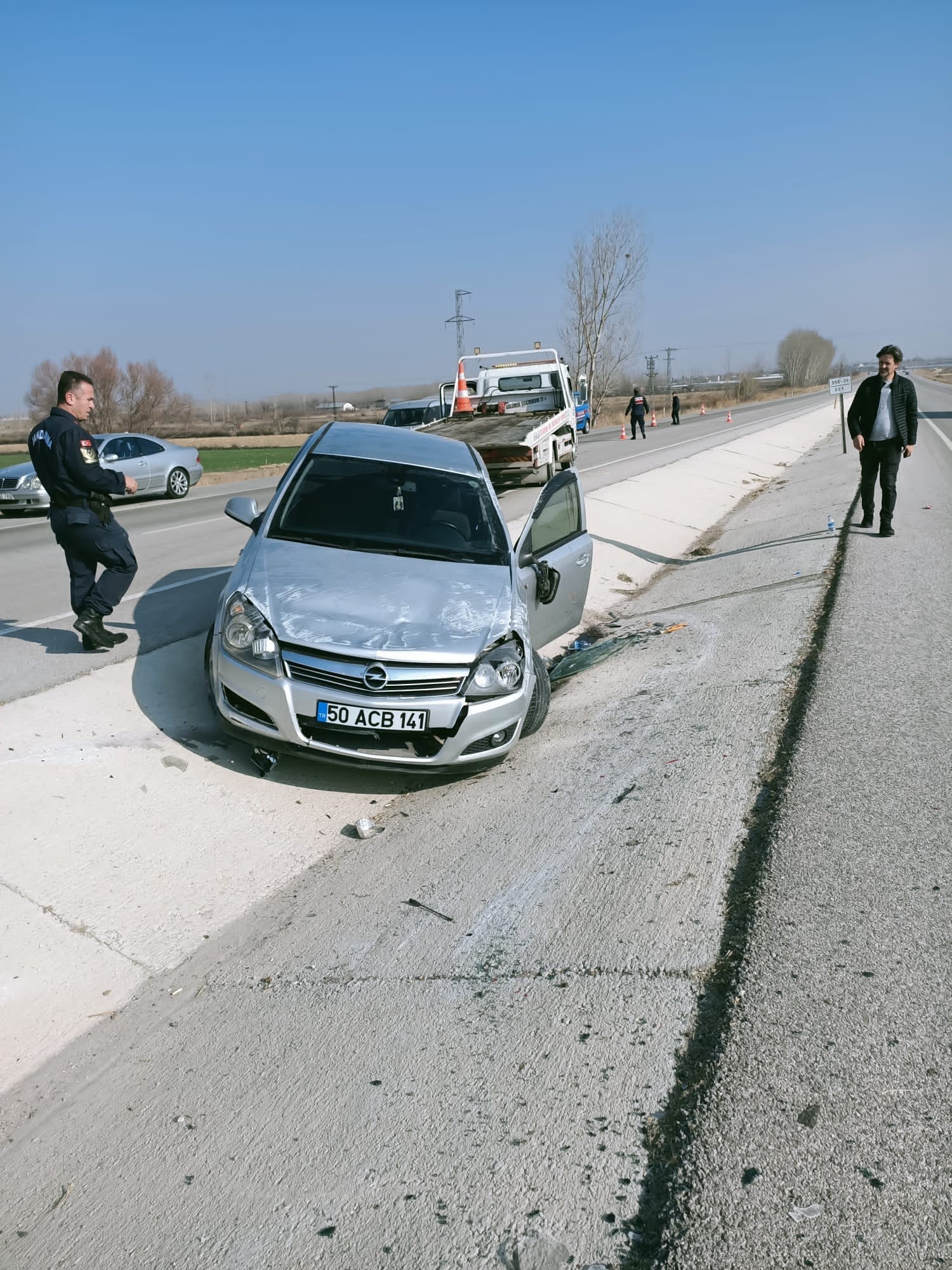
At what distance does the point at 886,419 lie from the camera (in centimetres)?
1037

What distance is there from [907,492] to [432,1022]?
1488 cm

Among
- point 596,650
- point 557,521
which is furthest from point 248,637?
point 596,650

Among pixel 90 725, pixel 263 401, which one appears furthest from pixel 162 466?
pixel 263 401

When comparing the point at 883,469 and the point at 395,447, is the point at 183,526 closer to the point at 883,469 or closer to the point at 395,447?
the point at 395,447

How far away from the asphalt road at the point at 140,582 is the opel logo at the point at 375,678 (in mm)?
2370

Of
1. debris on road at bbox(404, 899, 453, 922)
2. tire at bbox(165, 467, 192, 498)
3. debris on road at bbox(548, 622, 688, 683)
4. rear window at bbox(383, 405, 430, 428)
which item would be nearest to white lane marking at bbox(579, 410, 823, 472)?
rear window at bbox(383, 405, 430, 428)

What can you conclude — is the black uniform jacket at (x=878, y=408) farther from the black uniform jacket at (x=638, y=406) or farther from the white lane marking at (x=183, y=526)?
the black uniform jacket at (x=638, y=406)

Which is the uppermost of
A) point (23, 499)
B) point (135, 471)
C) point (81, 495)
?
point (81, 495)

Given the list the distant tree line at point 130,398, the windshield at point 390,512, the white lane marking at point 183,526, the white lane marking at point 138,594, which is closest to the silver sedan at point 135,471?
the white lane marking at point 183,526

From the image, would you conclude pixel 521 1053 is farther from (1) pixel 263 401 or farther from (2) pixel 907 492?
(1) pixel 263 401

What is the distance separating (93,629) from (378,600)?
2303 mm

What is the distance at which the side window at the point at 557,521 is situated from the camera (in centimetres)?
659

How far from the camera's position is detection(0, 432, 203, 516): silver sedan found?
17547 mm

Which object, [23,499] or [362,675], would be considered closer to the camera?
[362,675]
